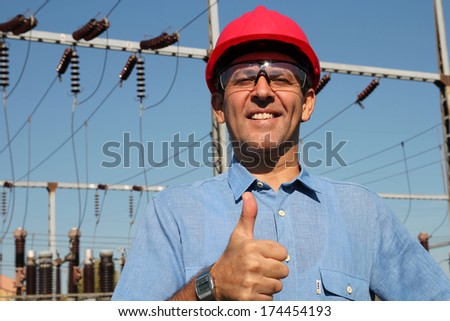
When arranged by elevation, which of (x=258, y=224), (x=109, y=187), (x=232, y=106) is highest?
(x=109, y=187)

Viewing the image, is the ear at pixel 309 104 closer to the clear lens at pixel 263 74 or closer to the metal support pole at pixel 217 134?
the clear lens at pixel 263 74

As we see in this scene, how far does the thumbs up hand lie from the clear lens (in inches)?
29.2

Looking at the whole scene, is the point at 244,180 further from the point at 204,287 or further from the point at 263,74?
the point at 204,287

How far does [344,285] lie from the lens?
2.29m

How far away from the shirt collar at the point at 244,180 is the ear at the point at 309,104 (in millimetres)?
305

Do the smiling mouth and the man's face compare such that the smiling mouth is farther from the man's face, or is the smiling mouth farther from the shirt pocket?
the shirt pocket

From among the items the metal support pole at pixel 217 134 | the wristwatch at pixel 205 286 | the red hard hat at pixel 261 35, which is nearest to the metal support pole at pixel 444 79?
the metal support pole at pixel 217 134

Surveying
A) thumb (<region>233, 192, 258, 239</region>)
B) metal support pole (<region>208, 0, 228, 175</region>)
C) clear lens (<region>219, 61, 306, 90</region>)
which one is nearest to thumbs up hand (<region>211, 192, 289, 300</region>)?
thumb (<region>233, 192, 258, 239</region>)

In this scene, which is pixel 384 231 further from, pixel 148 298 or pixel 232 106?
pixel 148 298

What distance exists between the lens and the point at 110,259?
22.0 metres

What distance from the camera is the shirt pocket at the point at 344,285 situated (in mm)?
2262

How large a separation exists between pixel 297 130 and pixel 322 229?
39cm

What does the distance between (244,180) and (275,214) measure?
6.5 inches
